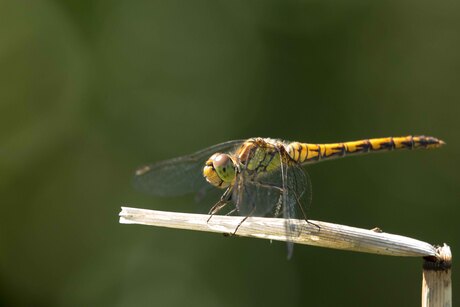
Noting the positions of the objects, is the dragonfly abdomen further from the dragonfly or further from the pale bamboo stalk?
the pale bamboo stalk

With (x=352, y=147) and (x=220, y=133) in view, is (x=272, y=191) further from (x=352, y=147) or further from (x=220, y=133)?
(x=220, y=133)

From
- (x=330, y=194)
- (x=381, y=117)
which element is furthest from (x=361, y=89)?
(x=330, y=194)

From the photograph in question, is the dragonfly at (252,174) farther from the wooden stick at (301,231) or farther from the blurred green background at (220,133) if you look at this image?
the blurred green background at (220,133)

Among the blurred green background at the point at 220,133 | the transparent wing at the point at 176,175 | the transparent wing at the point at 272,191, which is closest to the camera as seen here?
the transparent wing at the point at 272,191

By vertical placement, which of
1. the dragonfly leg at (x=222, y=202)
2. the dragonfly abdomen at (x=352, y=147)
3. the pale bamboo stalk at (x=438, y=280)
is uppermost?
the dragonfly abdomen at (x=352, y=147)

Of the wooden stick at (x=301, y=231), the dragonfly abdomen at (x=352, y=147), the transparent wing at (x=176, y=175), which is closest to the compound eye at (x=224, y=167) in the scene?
the transparent wing at (x=176, y=175)

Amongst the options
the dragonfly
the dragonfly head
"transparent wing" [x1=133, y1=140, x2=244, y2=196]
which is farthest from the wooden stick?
"transparent wing" [x1=133, y1=140, x2=244, y2=196]

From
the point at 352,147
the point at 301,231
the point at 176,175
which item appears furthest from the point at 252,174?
the point at 301,231
